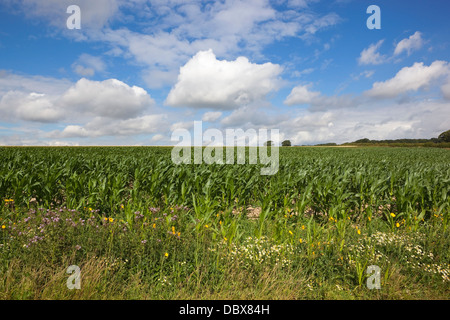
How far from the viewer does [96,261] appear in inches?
127

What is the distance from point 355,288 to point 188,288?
2.39 metres

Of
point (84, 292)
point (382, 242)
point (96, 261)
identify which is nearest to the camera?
point (84, 292)

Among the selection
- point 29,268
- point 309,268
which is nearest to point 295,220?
point 309,268

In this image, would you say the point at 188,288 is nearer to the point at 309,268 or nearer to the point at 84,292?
the point at 84,292

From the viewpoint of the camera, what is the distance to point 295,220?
19.0 feet

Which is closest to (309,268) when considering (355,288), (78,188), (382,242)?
(355,288)

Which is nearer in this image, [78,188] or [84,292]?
[84,292]
